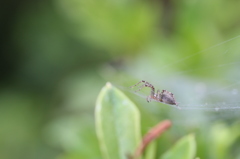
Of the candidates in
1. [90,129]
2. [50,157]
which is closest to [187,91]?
[90,129]

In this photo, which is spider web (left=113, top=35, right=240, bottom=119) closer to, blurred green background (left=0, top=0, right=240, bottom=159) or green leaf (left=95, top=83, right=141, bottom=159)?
blurred green background (left=0, top=0, right=240, bottom=159)

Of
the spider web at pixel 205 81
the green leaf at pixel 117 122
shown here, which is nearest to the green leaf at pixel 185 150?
the green leaf at pixel 117 122

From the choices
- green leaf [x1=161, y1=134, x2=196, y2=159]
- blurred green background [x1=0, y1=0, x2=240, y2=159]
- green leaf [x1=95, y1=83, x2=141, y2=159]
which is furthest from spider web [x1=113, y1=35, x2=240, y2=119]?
green leaf [x1=161, y1=134, x2=196, y2=159]

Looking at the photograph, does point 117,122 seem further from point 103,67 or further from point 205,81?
point 103,67

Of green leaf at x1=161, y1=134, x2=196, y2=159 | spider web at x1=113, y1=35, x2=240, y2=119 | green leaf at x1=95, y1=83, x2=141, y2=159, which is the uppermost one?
Result: spider web at x1=113, y1=35, x2=240, y2=119

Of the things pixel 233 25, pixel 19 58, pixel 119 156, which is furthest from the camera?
pixel 19 58

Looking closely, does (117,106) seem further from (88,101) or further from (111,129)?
(88,101)

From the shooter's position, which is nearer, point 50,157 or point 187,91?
point 187,91

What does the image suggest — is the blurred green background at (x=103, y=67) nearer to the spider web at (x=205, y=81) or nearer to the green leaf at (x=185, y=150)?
the spider web at (x=205, y=81)
